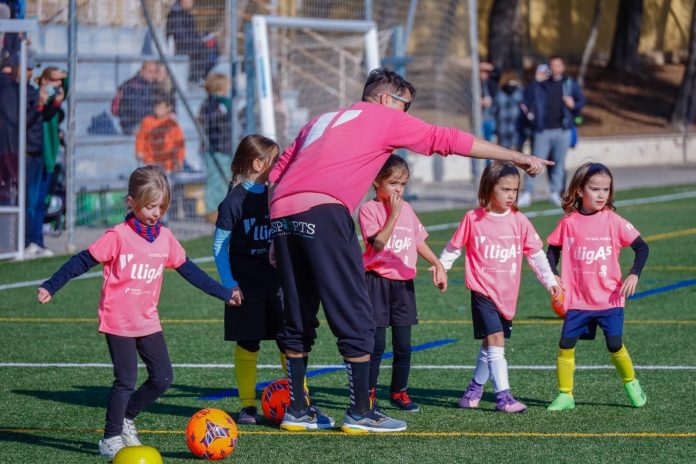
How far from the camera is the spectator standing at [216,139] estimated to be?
56.2 feet

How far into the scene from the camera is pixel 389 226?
22.5ft

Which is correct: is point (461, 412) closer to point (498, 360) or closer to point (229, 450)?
point (498, 360)

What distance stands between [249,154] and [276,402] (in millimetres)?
1402

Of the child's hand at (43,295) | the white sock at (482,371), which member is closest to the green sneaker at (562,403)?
the white sock at (482,371)

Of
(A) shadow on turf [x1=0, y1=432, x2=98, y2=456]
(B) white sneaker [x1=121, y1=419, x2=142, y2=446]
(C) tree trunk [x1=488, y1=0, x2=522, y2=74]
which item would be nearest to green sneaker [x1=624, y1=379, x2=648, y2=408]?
(B) white sneaker [x1=121, y1=419, x2=142, y2=446]

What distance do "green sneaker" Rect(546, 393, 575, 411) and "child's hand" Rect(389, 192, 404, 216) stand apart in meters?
1.42

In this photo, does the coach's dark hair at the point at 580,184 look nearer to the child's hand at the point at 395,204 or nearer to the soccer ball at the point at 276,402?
the child's hand at the point at 395,204

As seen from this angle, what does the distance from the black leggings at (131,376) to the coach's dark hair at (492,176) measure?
A: 2.09 m

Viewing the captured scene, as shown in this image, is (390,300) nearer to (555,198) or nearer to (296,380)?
(296,380)

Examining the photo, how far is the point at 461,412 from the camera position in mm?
7066

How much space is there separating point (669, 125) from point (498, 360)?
28.9 metres

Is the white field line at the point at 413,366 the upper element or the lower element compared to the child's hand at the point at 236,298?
lower

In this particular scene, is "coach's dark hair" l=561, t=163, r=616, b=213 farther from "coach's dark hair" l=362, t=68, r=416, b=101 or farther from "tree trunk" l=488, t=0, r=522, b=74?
"tree trunk" l=488, t=0, r=522, b=74

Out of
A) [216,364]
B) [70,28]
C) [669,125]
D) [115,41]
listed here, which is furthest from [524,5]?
[216,364]
